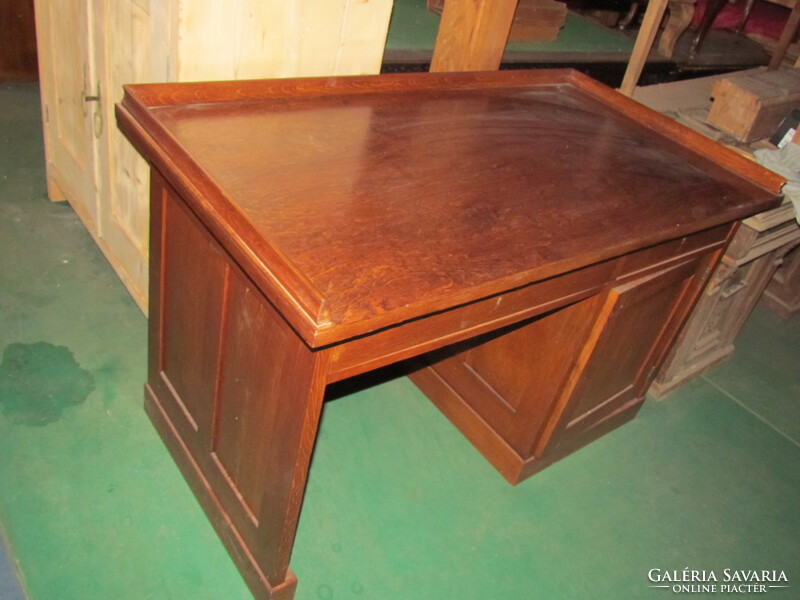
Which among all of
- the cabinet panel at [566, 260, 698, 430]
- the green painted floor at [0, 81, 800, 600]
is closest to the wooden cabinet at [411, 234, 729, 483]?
the cabinet panel at [566, 260, 698, 430]

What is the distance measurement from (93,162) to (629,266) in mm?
1903

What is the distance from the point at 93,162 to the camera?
8.02 feet

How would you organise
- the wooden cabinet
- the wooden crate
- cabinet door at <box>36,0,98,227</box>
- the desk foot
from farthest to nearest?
the wooden crate
cabinet door at <box>36,0,98,227</box>
the wooden cabinet
the desk foot

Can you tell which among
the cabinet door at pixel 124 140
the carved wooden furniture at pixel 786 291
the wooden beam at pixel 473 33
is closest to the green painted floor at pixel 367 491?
the cabinet door at pixel 124 140

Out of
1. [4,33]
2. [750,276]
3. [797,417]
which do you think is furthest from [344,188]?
[4,33]

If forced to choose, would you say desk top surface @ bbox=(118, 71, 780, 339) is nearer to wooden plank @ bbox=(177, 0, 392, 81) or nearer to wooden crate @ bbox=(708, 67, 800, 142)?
wooden plank @ bbox=(177, 0, 392, 81)

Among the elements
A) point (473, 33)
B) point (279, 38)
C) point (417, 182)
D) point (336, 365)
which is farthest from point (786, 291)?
point (336, 365)

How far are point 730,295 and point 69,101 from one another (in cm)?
267

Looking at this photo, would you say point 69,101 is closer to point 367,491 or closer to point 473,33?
point 473,33

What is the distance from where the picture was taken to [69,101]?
2.54 m

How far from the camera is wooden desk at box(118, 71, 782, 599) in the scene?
4.19ft

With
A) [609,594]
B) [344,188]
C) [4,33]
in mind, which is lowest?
[609,594]

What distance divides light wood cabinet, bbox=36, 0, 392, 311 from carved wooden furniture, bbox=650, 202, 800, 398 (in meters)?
1.41

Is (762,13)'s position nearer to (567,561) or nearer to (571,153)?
(571,153)
